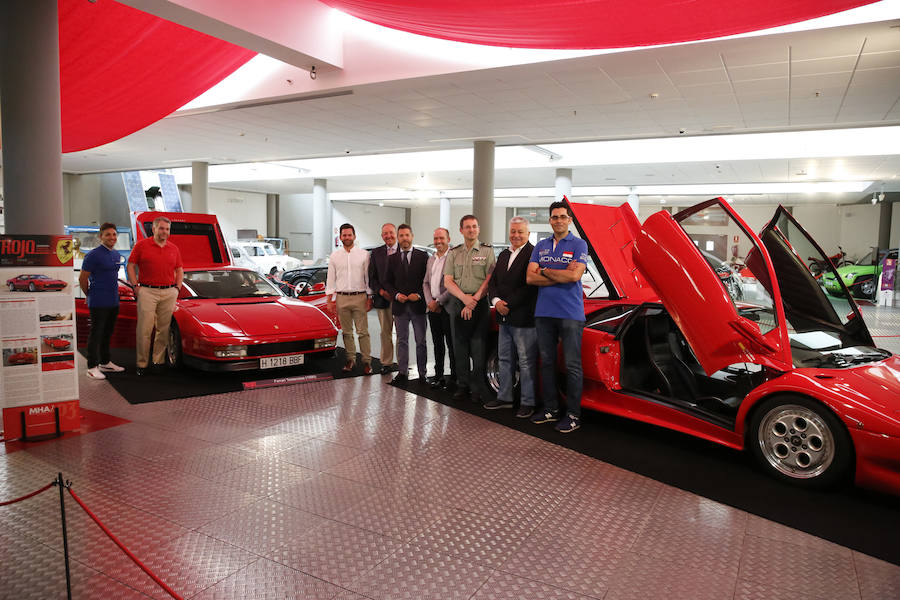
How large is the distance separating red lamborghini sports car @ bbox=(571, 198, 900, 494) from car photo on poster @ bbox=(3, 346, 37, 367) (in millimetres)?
3979

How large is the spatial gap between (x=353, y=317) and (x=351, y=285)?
42 centimetres

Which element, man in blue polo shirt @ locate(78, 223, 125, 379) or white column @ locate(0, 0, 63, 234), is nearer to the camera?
white column @ locate(0, 0, 63, 234)

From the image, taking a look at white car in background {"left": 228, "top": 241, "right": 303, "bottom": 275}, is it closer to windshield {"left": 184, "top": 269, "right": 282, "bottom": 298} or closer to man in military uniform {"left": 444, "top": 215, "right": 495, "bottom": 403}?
windshield {"left": 184, "top": 269, "right": 282, "bottom": 298}

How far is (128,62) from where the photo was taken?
8.15 m

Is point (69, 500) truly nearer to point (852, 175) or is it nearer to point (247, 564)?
point (247, 564)

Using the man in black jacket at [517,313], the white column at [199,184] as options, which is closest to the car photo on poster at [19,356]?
the man in black jacket at [517,313]

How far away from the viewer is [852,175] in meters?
17.9

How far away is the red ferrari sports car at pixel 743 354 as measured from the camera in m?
3.25

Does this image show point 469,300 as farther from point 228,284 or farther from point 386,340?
point 228,284

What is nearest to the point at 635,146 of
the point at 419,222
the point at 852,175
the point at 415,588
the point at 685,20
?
the point at 852,175

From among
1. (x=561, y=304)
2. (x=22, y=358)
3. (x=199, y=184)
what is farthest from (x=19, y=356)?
(x=199, y=184)

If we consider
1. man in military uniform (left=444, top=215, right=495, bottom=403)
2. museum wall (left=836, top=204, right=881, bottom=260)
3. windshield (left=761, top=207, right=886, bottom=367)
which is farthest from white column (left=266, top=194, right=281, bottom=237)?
windshield (left=761, top=207, right=886, bottom=367)

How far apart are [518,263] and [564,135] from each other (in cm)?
894

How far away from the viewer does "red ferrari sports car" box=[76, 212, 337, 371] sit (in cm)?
578
